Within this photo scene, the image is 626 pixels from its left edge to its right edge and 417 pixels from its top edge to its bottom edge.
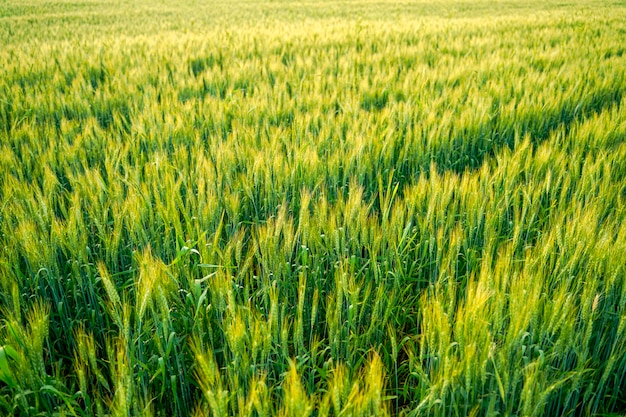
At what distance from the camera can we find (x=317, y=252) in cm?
137

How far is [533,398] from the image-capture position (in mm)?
856

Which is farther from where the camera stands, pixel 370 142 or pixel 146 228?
pixel 370 142

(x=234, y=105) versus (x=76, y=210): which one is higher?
(x=234, y=105)

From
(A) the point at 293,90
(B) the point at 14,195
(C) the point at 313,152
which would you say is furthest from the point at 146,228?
(A) the point at 293,90

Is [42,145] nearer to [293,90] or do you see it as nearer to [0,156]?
[0,156]

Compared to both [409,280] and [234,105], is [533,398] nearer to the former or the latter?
[409,280]

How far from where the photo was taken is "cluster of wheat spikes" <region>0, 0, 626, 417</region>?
931mm

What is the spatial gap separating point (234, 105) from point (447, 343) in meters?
2.47

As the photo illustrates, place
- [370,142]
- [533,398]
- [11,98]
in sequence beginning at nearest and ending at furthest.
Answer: [533,398], [370,142], [11,98]

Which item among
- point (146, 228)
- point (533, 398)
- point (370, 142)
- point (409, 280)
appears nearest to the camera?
point (533, 398)

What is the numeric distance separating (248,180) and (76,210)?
2.13 feet

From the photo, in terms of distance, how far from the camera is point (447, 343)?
0.88 m

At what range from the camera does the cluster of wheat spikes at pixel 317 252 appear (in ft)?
3.05

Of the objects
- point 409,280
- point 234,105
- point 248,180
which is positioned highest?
point 234,105
